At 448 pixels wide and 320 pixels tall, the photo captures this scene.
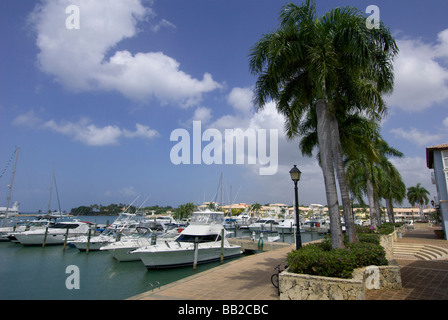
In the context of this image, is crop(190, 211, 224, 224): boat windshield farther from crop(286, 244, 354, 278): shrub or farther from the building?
the building

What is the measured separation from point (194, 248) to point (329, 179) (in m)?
13.6

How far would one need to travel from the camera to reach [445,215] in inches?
890

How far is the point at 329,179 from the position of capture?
30.6 ft

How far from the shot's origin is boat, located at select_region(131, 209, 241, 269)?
61.1ft

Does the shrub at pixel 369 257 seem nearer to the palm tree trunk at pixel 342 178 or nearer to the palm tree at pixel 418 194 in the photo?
the palm tree trunk at pixel 342 178

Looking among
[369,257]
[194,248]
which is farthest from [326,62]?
[194,248]

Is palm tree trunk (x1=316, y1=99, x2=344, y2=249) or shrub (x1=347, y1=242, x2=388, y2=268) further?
palm tree trunk (x1=316, y1=99, x2=344, y2=249)

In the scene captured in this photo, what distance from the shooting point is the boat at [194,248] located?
61.1 ft

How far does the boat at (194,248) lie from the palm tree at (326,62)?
12.7 meters

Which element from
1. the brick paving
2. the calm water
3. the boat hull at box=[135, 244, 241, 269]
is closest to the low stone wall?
the brick paving

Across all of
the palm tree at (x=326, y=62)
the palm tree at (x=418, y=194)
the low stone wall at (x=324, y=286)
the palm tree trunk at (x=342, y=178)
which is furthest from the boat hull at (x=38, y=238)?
the palm tree at (x=418, y=194)

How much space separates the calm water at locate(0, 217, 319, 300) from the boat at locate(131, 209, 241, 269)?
2.01 feet
